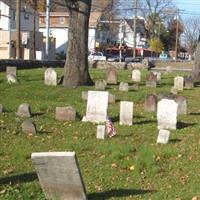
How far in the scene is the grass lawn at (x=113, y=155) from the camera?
320 inches

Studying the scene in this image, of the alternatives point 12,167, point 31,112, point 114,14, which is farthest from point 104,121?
point 114,14

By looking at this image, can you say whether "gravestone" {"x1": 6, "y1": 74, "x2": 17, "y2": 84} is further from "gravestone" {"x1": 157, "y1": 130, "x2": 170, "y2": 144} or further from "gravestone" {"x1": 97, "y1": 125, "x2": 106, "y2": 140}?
"gravestone" {"x1": 157, "y1": 130, "x2": 170, "y2": 144}

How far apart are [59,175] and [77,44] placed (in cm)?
1506

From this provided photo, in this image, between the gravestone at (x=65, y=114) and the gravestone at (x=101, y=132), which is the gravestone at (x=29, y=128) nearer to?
the gravestone at (x=101, y=132)

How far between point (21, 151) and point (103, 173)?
1.90m

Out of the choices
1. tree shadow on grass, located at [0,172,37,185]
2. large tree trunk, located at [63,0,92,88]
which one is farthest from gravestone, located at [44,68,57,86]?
tree shadow on grass, located at [0,172,37,185]

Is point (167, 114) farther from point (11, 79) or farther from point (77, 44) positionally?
point (11, 79)

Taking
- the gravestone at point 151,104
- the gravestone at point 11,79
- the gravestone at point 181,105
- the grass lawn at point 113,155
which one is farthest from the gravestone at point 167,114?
the gravestone at point 11,79

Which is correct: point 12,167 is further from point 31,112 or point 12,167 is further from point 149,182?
point 31,112

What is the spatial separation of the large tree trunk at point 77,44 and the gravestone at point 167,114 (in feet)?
28.9

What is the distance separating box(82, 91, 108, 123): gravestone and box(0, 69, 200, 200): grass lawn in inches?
13.6

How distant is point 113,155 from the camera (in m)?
10.1

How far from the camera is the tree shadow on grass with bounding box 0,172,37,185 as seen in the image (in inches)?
330

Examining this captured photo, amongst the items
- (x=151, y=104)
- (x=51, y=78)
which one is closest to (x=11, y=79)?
(x=51, y=78)
